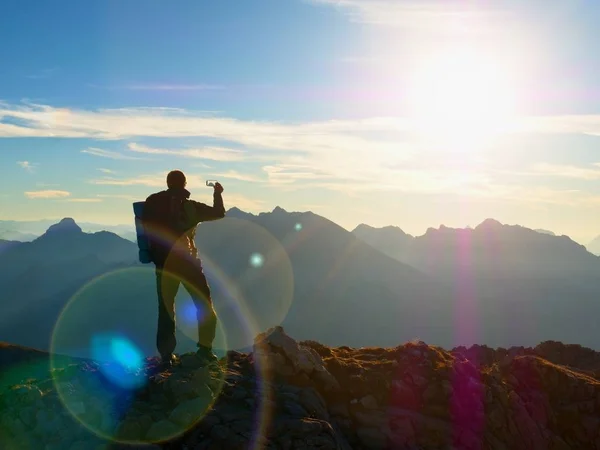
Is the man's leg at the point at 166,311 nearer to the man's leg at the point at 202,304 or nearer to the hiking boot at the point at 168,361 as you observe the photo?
the hiking boot at the point at 168,361

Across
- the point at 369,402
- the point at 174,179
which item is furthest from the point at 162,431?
the point at 174,179

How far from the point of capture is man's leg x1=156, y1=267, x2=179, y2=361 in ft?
40.8

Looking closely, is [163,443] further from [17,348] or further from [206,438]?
[17,348]

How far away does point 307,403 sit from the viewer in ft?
38.1

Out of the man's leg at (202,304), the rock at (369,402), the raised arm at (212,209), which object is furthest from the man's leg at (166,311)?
the rock at (369,402)

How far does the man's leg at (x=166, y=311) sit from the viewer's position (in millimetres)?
12422

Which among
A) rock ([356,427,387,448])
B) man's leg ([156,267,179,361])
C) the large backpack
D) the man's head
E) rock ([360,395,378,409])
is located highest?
the man's head

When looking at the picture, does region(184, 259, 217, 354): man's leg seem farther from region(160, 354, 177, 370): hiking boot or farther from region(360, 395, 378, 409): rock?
region(360, 395, 378, 409): rock

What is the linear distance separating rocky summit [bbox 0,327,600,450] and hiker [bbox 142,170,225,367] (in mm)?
702

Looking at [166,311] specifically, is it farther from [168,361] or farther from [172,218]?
[172,218]

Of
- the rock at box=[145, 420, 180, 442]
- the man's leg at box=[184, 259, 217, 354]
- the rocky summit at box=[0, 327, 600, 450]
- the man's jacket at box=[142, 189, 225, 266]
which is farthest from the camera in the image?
the man's leg at box=[184, 259, 217, 354]

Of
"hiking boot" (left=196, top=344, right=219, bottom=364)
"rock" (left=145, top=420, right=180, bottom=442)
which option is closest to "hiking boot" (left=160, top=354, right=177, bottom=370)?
"hiking boot" (left=196, top=344, right=219, bottom=364)

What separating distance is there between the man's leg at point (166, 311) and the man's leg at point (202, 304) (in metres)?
0.39

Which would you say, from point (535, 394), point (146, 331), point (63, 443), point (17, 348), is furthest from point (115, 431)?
point (146, 331)
